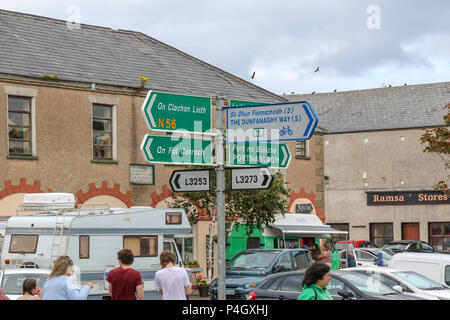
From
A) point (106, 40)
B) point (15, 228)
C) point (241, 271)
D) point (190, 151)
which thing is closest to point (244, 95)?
point (106, 40)

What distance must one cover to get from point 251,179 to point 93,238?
29.5 feet

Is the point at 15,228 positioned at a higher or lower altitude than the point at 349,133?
lower

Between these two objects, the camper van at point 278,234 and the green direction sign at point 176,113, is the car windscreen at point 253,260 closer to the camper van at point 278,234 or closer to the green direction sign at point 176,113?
the camper van at point 278,234

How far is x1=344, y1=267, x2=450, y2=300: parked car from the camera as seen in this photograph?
14.5 m

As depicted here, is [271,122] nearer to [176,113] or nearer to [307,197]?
[176,113]

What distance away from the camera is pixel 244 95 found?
32.3 metres

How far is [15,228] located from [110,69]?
10813 millimetres

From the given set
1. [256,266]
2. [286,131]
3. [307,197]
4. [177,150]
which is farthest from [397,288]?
[307,197]

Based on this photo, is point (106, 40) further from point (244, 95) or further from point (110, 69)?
point (244, 95)

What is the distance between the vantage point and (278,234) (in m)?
31.1

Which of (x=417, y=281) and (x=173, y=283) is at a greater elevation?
(x=173, y=283)

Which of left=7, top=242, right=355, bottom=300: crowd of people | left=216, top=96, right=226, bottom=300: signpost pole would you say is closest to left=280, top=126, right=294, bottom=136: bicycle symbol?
left=216, top=96, right=226, bottom=300: signpost pole

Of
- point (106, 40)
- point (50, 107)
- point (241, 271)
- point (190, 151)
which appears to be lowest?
point (241, 271)

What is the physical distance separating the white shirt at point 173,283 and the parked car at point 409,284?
14.4 feet
